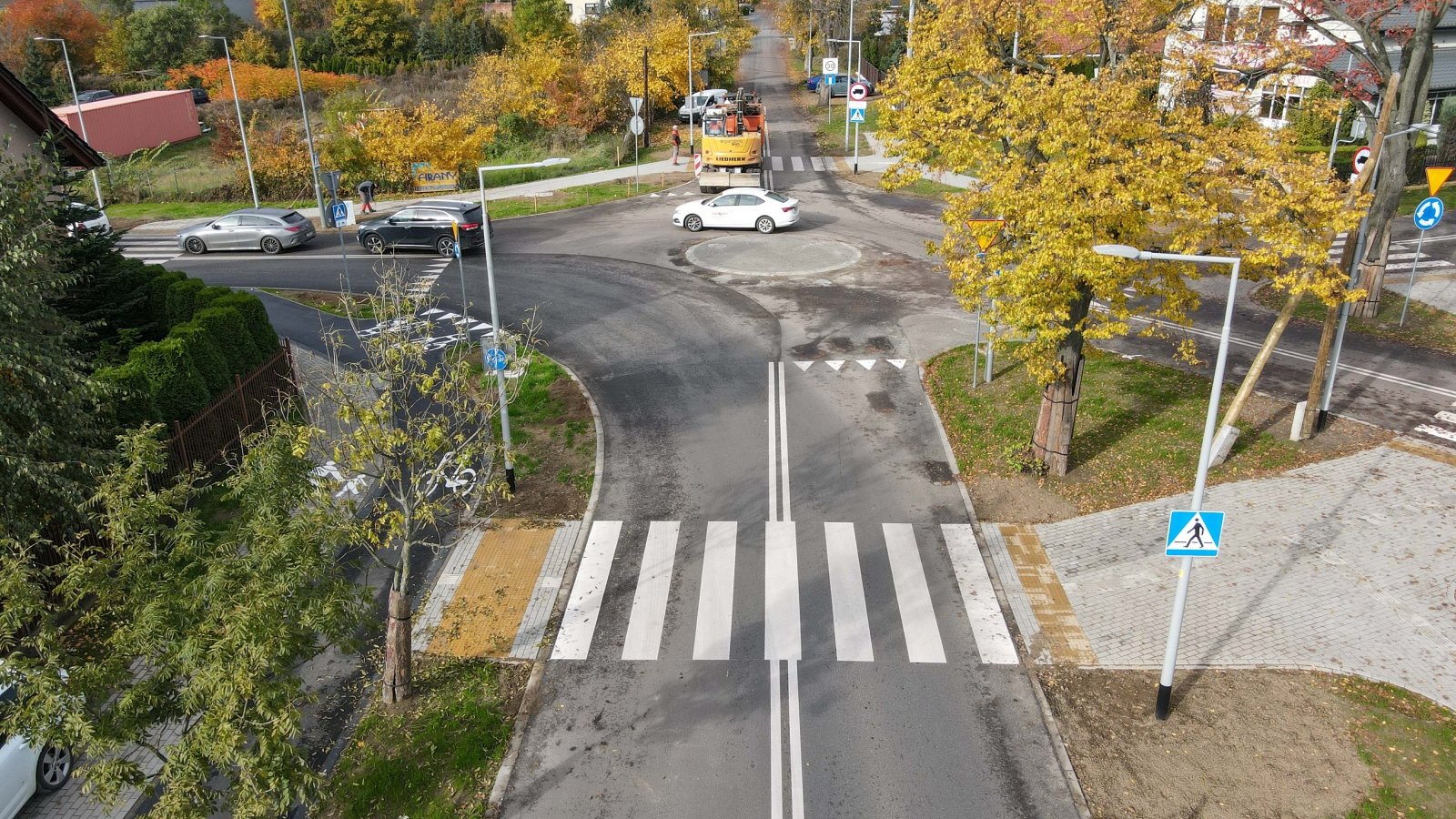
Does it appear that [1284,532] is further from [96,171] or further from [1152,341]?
[96,171]

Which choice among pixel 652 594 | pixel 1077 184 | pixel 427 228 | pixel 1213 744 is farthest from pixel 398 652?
pixel 427 228

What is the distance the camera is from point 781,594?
14.0 meters

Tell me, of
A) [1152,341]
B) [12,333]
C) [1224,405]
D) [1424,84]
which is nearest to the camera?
[12,333]

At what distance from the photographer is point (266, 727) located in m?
8.59

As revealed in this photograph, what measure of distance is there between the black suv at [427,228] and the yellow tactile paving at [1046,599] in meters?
22.3

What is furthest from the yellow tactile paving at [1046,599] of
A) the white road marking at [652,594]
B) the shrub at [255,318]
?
the shrub at [255,318]

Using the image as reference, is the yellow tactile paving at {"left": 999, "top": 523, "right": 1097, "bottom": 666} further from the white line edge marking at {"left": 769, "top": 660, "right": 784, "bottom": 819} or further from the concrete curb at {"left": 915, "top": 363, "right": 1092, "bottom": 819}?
the white line edge marking at {"left": 769, "top": 660, "right": 784, "bottom": 819}

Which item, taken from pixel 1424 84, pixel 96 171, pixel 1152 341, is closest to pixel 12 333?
pixel 1152 341

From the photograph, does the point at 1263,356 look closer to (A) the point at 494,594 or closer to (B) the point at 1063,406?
(B) the point at 1063,406

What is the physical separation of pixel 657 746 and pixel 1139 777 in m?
5.63

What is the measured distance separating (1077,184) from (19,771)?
1486 centimetres

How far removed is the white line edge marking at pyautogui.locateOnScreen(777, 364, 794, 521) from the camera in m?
16.3

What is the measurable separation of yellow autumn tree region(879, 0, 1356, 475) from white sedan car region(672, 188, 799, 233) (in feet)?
53.2

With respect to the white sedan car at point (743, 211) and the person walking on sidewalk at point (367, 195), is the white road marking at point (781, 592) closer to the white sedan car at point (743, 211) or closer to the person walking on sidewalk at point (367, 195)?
the white sedan car at point (743, 211)
